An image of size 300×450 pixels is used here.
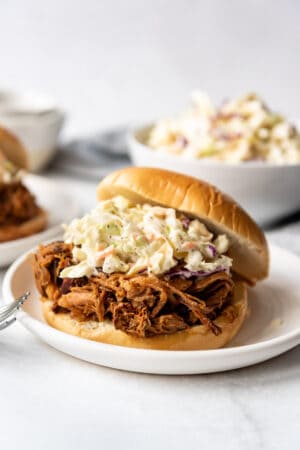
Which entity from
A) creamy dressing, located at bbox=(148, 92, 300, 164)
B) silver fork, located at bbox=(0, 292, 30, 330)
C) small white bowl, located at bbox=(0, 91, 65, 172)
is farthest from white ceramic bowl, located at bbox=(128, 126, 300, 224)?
silver fork, located at bbox=(0, 292, 30, 330)

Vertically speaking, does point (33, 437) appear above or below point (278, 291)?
above

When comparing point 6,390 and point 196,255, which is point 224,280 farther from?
point 6,390

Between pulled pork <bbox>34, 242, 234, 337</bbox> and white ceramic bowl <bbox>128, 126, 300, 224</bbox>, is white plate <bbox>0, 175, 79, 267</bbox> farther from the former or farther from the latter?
pulled pork <bbox>34, 242, 234, 337</bbox>

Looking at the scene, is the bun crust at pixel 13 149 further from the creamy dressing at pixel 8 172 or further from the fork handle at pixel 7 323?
the fork handle at pixel 7 323

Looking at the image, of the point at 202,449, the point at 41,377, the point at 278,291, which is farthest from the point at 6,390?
the point at 278,291

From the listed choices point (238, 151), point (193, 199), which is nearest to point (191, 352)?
point (193, 199)
